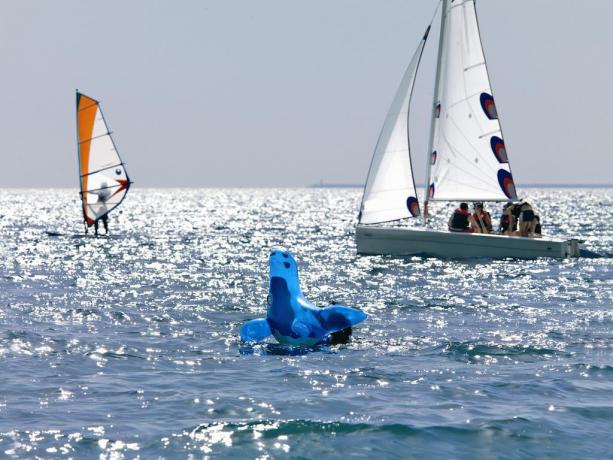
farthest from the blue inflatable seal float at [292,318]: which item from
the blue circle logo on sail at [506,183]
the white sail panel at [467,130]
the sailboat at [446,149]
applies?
the blue circle logo on sail at [506,183]

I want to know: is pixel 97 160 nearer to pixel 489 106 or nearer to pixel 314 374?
pixel 489 106

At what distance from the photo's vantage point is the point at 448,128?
3372 cm

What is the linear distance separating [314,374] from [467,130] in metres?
22.3

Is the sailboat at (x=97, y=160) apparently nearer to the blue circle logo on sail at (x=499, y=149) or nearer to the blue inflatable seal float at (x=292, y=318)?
the blue circle logo on sail at (x=499, y=149)

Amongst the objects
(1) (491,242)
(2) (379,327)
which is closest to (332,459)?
(2) (379,327)

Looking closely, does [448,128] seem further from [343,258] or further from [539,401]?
[539,401]

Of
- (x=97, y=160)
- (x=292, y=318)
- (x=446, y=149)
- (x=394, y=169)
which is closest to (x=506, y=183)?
(x=446, y=149)

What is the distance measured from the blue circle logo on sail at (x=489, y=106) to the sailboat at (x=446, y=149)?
37 mm

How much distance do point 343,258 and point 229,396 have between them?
24.0 meters

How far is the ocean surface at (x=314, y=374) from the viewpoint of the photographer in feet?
32.0

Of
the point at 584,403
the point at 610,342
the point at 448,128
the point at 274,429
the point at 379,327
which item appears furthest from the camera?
the point at 448,128

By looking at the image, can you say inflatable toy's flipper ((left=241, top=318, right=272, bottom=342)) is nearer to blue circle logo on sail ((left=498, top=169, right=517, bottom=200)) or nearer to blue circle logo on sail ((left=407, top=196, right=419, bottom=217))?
blue circle logo on sail ((left=407, top=196, right=419, bottom=217))

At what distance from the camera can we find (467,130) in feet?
110

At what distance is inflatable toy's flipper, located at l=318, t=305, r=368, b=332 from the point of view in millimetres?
14133
